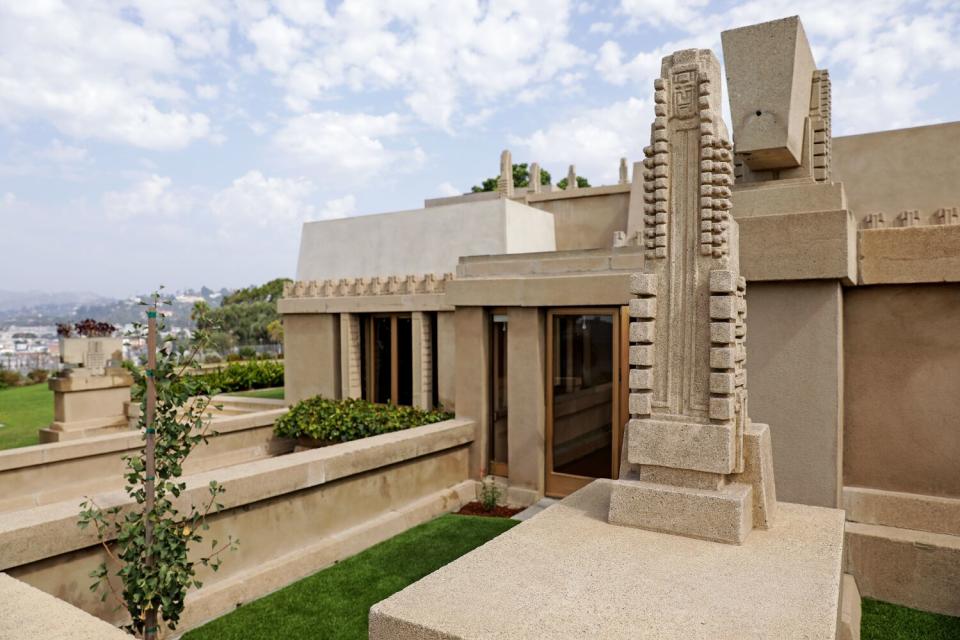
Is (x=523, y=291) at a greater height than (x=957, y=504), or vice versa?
(x=523, y=291)

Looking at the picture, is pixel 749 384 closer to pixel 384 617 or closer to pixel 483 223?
pixel 384 617

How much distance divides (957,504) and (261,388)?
69.1 feet

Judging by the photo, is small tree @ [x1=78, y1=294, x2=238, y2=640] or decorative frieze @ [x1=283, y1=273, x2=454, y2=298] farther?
decorative frieze @ [x1=283, y1=273, x2=454, y2=298]

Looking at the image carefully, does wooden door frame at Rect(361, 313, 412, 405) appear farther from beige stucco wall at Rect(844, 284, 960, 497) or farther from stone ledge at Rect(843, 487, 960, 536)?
stone ledge at Rect(843, 487, 960, 536)

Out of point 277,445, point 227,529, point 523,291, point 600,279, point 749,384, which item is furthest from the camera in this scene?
point 277,445

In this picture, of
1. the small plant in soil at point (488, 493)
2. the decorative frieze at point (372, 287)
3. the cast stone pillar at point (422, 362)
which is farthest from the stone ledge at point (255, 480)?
the decorative frieze at point (372, 287)

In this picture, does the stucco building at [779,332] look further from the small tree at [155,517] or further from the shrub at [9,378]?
the shrub at [9,378]

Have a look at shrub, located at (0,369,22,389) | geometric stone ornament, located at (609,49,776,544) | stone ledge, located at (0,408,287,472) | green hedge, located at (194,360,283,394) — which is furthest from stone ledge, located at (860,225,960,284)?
shrub, located at (0,369,22,389)

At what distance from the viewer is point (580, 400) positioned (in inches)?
363

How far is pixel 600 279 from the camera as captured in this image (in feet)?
28.2

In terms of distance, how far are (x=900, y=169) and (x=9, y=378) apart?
3436cm

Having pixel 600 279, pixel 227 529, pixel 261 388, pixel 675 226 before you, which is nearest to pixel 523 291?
pixel 600 279

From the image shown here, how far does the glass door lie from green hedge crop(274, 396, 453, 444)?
2.29m

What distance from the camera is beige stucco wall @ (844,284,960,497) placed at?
257 inches
